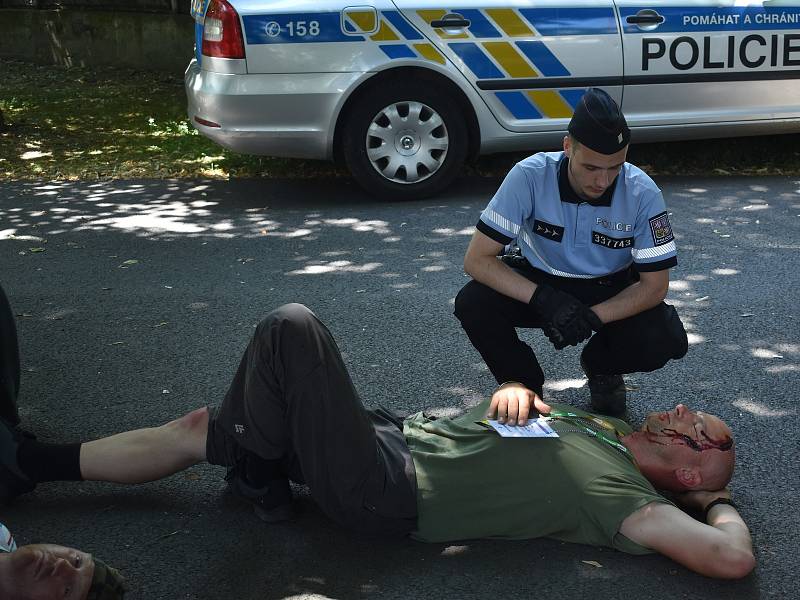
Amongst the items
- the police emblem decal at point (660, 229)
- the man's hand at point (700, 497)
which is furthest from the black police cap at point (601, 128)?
the man's hand at point (700, 497)

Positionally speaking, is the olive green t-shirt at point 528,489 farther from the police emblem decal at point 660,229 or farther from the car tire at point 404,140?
the car tire at point 404,140

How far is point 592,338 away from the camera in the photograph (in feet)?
13.3

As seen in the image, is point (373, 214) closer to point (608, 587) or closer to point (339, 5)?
point (339, 5)

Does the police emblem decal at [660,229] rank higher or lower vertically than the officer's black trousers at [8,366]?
higher

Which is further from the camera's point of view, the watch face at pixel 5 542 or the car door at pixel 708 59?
the car door at pixel 708 59

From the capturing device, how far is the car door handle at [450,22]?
23.3ft

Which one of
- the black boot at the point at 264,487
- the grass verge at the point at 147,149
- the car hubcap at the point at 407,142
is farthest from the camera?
the grass verge at the point at 147,149

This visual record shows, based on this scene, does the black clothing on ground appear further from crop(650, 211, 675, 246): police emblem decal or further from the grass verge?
the grass verge

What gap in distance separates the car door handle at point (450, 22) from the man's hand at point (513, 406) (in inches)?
170

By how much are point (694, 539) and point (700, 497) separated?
300mm

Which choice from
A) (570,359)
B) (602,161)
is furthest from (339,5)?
(602,161)

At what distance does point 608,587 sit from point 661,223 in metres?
1.36

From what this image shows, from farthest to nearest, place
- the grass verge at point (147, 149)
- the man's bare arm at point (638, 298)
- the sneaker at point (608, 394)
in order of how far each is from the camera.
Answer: the grass verge at point (147, 149)
the sneaker at point (608, 394)
the man's bare arm at point (638, 298)

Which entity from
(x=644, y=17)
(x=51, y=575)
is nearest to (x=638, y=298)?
(x=51, y=575)
